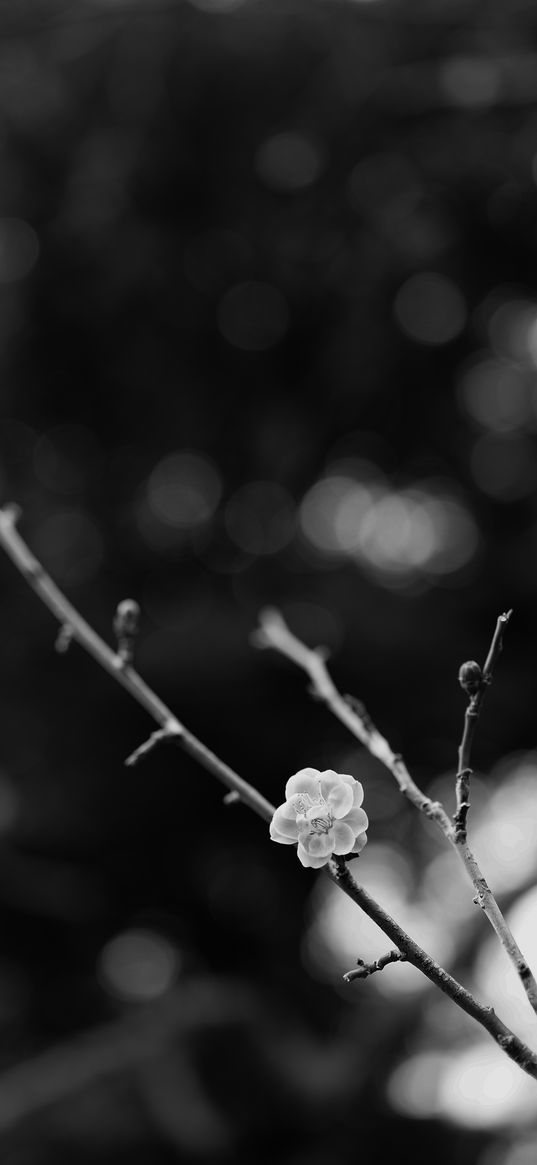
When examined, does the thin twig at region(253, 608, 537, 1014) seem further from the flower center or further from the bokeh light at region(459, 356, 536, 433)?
the bokeh light at region(459, 356, 536, 433)

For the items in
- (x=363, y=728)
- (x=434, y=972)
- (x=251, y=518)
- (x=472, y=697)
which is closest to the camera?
(x=434, y=972)

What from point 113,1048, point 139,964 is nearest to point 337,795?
point 113,1048

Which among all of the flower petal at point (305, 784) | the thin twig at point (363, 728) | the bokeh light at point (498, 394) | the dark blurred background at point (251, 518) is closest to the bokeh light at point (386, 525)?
the dark blurred background at point (251, 518)

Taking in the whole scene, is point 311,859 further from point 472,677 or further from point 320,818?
point 472,677

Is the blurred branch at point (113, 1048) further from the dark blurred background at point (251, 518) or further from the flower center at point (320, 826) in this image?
the flower center at point (320, 826)

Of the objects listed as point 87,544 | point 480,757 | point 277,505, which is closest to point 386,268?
point 277,505

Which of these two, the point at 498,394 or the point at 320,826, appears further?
the point at 498,394

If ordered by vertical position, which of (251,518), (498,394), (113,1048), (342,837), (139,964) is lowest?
(113,1048)
